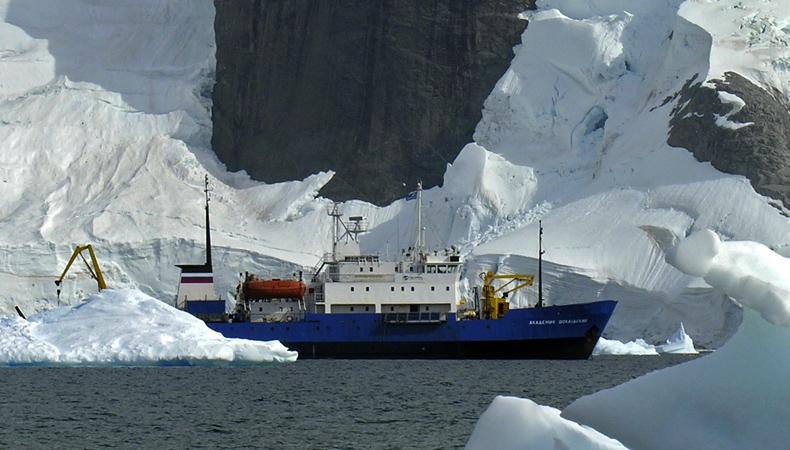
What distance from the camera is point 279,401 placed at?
3519cm

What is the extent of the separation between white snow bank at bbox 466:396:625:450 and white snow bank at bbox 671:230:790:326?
70.9 inches

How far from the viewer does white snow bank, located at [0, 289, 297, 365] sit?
4492cm

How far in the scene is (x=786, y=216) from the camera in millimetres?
61375

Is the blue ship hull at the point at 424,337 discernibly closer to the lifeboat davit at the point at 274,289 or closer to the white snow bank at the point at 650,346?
the lifeboat davit at the point at 274,289

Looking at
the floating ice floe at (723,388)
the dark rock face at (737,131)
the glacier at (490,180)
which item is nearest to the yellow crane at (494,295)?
the glacier at (490,180)

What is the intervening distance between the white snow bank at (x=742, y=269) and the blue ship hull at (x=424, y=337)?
122 ft

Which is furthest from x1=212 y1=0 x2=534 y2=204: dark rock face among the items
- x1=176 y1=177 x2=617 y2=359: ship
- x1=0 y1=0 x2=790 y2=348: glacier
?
x1=176 y1=177 x2=617 y2=359: ship

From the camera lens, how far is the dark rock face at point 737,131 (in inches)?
2520

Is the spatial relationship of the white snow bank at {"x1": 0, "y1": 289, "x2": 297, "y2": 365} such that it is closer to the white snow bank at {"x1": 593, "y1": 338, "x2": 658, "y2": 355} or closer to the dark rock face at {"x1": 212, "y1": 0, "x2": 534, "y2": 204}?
the white snow bank at {"x1": 593, "y1": 338, "x2": 658, "y2": 355}

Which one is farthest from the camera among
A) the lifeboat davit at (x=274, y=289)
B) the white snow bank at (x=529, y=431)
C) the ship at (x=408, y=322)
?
the lifeboat davit at (x=274, y=289)

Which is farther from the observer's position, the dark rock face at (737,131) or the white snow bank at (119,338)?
the dark rock face at (737,131)

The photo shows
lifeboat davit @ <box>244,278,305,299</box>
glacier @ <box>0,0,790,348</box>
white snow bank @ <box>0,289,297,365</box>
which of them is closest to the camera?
white snow bank @ <box>0,289,297,365</box>

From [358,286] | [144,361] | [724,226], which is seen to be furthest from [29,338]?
[724,226]

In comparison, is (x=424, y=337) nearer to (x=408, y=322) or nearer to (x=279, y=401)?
(x=408, y=322)
